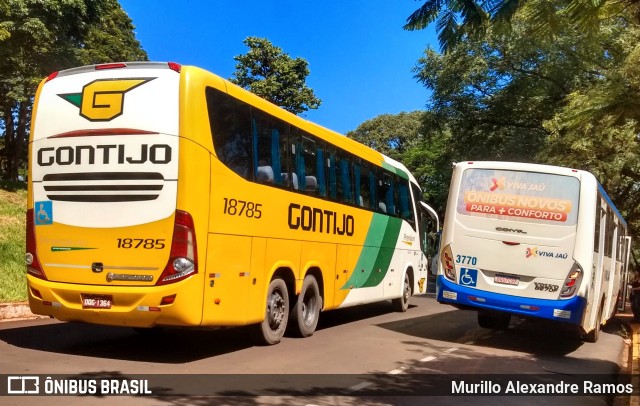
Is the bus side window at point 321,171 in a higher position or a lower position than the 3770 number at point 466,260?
higher

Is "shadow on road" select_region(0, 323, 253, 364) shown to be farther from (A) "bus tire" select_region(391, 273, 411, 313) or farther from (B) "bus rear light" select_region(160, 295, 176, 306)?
(A) "bus tire" select_region(391, 273, 411, 313)

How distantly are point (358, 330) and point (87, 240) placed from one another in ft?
19.7

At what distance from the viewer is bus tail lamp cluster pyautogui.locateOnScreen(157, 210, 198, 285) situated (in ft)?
23.7

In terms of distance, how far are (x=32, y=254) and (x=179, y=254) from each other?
2124mm

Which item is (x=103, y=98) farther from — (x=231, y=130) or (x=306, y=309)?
(x=306, y=309)

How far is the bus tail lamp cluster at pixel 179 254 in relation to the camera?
7.23m

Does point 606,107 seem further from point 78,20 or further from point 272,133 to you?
point 78,20

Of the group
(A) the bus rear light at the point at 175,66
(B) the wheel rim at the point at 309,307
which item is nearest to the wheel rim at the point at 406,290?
(B) the wheel rim at the point at 309,307

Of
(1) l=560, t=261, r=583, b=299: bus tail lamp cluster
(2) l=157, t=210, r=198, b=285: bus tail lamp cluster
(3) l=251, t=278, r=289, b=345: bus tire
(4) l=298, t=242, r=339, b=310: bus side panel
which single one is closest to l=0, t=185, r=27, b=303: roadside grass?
(3) l=251, t=278, r=289, b=345: bus tire

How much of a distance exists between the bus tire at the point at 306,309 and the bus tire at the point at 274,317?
42 centimetres

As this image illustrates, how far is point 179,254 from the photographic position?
723cm

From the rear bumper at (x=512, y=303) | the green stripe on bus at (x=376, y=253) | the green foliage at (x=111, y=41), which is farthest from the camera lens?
the green foliage at (x=111, y=41)

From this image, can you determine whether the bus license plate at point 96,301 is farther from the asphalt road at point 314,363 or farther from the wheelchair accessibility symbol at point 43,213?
the wheelchair accessibility symbol at point 43,213

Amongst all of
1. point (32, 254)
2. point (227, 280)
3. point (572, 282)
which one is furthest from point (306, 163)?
point (572, 282)
